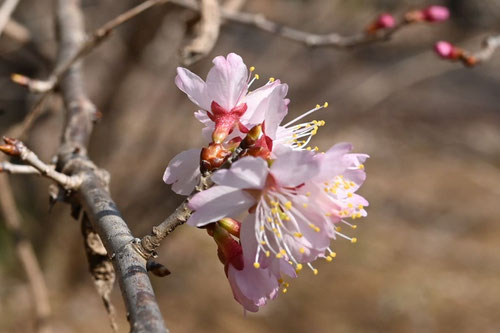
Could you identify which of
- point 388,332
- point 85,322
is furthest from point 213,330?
point 388,332

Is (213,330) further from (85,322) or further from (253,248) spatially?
(253,248)

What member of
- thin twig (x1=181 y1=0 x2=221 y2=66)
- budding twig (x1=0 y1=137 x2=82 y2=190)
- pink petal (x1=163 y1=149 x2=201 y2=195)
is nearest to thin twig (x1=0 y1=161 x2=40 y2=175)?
budding twig (x1=0 y1=137 x2=82 y2=190)

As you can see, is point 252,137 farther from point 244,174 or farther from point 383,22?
point 383,22

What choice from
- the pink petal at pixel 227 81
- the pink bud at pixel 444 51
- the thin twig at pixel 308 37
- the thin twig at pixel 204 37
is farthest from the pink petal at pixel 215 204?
the pink bud at pixel 444 51

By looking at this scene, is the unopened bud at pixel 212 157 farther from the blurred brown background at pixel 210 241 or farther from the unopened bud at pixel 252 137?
the blurred brown background at pixel 210 241

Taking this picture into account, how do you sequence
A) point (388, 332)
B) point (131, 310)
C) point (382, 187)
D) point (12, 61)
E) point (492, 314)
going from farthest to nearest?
1. point (382, 187)
2. point (492, 314)
3. point (388, 332)
4. point (12, 61)
5. point (131, 310)

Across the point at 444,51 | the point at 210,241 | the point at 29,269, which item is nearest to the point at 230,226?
the point at 444,51

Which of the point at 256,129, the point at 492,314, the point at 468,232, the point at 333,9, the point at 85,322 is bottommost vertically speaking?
the point at 492,314
